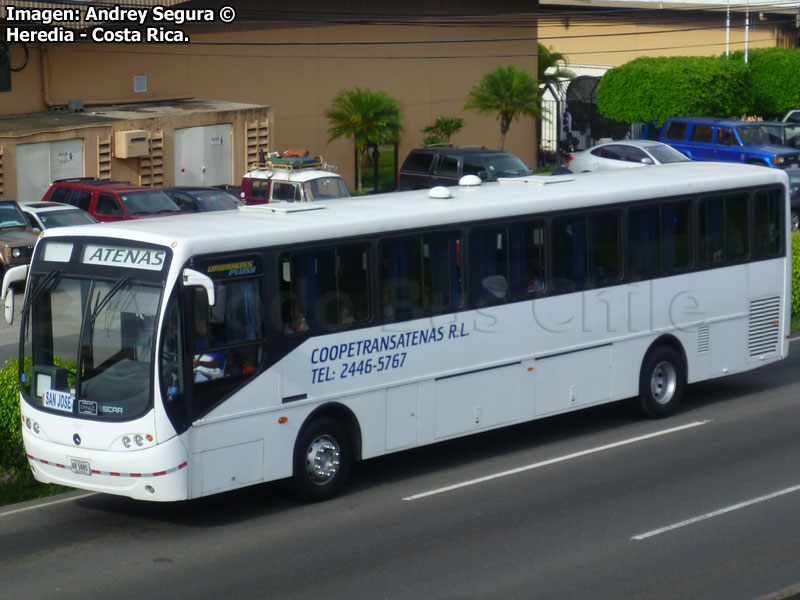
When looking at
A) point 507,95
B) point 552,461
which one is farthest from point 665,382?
point 507,95

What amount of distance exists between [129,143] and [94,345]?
2221 centimetres

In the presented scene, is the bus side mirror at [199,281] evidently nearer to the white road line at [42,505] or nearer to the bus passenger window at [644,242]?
the white road line at [42,505]

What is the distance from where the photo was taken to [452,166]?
30344 millimetres

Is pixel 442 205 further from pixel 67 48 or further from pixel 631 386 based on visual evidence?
pixel 67 48

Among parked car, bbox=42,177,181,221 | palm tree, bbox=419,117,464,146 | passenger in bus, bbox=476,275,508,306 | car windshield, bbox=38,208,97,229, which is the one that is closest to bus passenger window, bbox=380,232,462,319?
passenger in bus, bbox=476,275,508,306

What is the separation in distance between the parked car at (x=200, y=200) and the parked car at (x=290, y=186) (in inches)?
36.8

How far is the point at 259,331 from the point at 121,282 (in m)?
1.26

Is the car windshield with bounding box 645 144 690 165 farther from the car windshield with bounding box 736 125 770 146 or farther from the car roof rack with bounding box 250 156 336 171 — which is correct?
the car roof rack with bounding box 250 156 336 171

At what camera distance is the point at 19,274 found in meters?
11.4

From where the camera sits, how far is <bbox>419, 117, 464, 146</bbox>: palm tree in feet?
136

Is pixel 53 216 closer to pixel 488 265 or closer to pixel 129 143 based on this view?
pixel 129 143

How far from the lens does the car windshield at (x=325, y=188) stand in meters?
26.5

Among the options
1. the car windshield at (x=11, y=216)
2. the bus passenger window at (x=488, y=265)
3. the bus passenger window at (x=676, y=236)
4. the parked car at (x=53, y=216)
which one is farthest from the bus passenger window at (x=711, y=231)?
the car windshield at (x=11, y=216)

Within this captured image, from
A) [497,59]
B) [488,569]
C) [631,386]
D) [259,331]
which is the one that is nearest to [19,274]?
[259,331]
